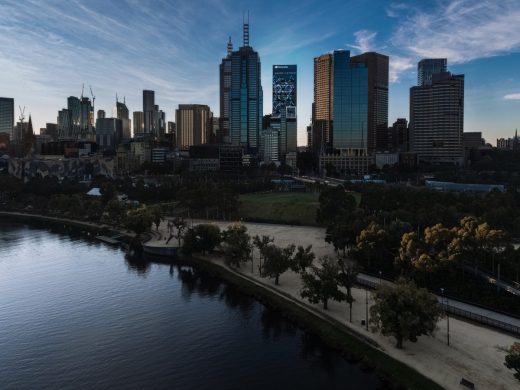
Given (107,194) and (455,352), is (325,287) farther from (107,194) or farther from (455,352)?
(107,194)

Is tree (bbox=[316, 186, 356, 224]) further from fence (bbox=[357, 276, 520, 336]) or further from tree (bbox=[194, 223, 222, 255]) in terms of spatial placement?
fence (bbox=[357, 276, 520, 336])

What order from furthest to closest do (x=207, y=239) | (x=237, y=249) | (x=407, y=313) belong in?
1. (x=207, y=239)
2. (x=237, y=249)
3. (x=407, y=313)

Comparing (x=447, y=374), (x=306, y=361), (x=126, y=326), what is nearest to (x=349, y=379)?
(x=306, y=361)

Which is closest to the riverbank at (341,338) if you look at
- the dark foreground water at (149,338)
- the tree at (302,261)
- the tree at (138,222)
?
the dark foreground water at (149,338)

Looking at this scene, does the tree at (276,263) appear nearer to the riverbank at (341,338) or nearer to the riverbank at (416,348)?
the riverbank at (341,338)

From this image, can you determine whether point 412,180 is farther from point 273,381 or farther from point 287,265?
point 273,381

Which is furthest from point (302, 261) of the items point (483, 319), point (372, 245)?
point (483, 319)

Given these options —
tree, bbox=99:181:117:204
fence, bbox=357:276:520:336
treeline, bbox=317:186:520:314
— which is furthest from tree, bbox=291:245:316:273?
tree, bbox=99:181:117:204

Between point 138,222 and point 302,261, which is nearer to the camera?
point 302,261
